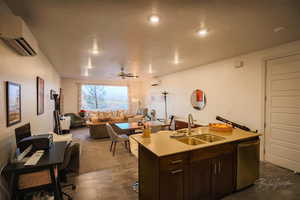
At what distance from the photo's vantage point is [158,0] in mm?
1546

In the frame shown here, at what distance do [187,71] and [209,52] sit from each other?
1981 mm

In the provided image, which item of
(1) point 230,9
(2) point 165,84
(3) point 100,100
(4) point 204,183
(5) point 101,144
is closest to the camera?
(1) point 230,9

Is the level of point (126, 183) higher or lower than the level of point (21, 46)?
lower

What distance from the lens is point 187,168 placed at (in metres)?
1.72

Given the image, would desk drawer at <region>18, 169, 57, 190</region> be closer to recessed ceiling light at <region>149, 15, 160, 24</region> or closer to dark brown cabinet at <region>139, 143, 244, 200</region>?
dark brown cabinet at <region>139, 143, 244, 200</region>

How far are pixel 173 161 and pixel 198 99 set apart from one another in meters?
3.66

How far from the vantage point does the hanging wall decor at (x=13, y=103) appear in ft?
5.59

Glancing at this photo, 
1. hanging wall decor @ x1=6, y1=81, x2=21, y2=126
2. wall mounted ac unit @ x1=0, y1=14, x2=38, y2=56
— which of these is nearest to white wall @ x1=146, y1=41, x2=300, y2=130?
wall mounted ac unit @ x1=0, y1=14, x2=38, y2=56

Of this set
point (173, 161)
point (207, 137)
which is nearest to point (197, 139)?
point (207, 137)

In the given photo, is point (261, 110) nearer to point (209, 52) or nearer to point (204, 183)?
point (209, 52)

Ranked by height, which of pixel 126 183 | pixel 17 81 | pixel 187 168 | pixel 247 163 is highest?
pixel 17 81

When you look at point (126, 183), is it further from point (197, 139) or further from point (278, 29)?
point (278, 29)

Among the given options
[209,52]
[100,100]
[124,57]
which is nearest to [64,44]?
[124,57]

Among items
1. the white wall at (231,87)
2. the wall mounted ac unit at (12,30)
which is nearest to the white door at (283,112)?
the white wall at (231,87)
